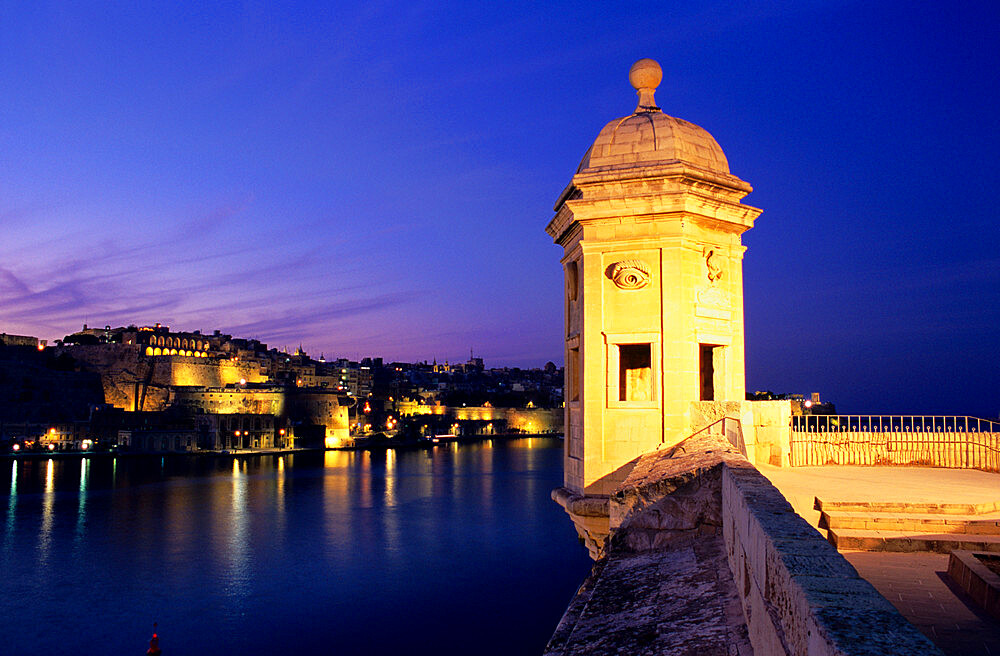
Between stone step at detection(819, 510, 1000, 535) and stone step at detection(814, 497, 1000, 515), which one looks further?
stone step at detection(814, 497, 1000, 515)

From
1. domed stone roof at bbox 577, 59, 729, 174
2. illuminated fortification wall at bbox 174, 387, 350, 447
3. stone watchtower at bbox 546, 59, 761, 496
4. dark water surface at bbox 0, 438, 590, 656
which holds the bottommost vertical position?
dark water surface at bbox 0, 438, 590, 656

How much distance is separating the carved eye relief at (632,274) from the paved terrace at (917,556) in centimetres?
298

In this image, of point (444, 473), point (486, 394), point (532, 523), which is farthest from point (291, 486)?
point (486, 394)

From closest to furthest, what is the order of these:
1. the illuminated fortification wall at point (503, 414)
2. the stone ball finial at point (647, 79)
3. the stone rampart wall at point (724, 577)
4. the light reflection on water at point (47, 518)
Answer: the stone rampart wall at point (724, 577) < the stone ball finial at point (647, 79) < the light reflection on water at point (47, 518) < the illuminated fortification wall at point (503, 414)

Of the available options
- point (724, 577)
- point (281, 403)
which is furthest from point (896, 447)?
point (281, 403)

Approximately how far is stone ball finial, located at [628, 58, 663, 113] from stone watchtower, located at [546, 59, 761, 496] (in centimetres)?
87

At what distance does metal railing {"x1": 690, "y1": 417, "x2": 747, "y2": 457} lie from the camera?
8.59 metres

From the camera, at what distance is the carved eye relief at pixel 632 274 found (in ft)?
31.3

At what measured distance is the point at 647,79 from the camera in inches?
436

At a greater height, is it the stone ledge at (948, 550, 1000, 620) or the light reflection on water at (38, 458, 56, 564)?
the stone ledge at (948, 550, 1000, 620)

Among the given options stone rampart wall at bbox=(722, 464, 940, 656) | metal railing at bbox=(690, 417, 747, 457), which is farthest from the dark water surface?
stone rampart wall at bbox=(722, 464, 940, 656)

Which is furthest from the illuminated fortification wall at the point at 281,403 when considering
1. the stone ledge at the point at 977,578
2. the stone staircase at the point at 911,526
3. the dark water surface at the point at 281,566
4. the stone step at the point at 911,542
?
the stone ledge at the point at 977,578

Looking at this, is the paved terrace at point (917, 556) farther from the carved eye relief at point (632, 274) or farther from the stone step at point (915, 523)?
the carved eye relief at point (632, 274)

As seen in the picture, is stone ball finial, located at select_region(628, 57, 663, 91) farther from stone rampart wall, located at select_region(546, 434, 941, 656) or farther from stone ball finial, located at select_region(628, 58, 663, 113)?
stone rampart wall, located at select_region(546, 434, 941, 656)
